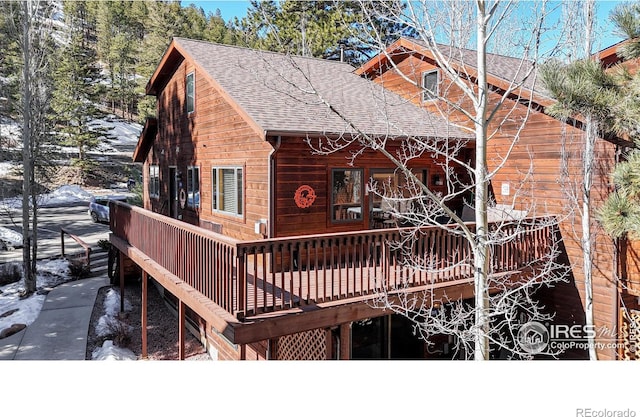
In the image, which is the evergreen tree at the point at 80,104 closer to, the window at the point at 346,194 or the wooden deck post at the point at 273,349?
the window at the point at 346,194

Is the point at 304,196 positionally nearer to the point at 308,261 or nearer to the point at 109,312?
the point at 308,261

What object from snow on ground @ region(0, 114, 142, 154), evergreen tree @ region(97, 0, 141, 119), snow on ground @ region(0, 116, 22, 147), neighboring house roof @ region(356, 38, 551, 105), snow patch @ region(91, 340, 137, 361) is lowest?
snow patch @ region(91, 340, 137, 361)

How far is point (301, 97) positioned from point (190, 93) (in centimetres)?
274

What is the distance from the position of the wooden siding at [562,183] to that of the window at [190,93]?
4.17 metres

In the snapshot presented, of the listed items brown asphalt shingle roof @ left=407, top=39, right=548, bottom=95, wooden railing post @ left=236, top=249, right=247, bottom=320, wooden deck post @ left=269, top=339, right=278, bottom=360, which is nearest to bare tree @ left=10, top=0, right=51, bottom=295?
wooden railing post @ left=236, top=249, right=247, bottom=320

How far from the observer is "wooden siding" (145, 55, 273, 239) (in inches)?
233

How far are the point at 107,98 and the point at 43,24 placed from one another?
13.3 metres

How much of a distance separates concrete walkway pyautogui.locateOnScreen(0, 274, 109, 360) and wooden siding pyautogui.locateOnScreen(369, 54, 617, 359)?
222 inches

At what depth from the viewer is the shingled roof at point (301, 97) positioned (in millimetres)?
5565

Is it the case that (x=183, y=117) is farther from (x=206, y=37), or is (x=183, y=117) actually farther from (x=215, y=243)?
(x=215, y=243)

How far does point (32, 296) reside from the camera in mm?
7898

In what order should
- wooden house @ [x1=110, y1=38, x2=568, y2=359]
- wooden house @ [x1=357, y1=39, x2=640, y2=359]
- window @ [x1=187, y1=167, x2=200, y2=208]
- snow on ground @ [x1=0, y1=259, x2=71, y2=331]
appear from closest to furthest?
wooden house @ [x1=110, y1=38, x2=568, y2=359], wooden house @ [x1=357, y1=39, x2=640, y2=359], snow on ground @ [x1=0, y1=259, x2=71, y2=331], window @ [x1=187, y1=167, x2=200, y2=208]

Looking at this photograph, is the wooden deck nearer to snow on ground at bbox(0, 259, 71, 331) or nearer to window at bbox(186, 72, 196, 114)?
snow on ground at bbox(0, 259, 71, 331)

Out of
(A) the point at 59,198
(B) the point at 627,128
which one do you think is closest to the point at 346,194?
(B) the point at 627,128
